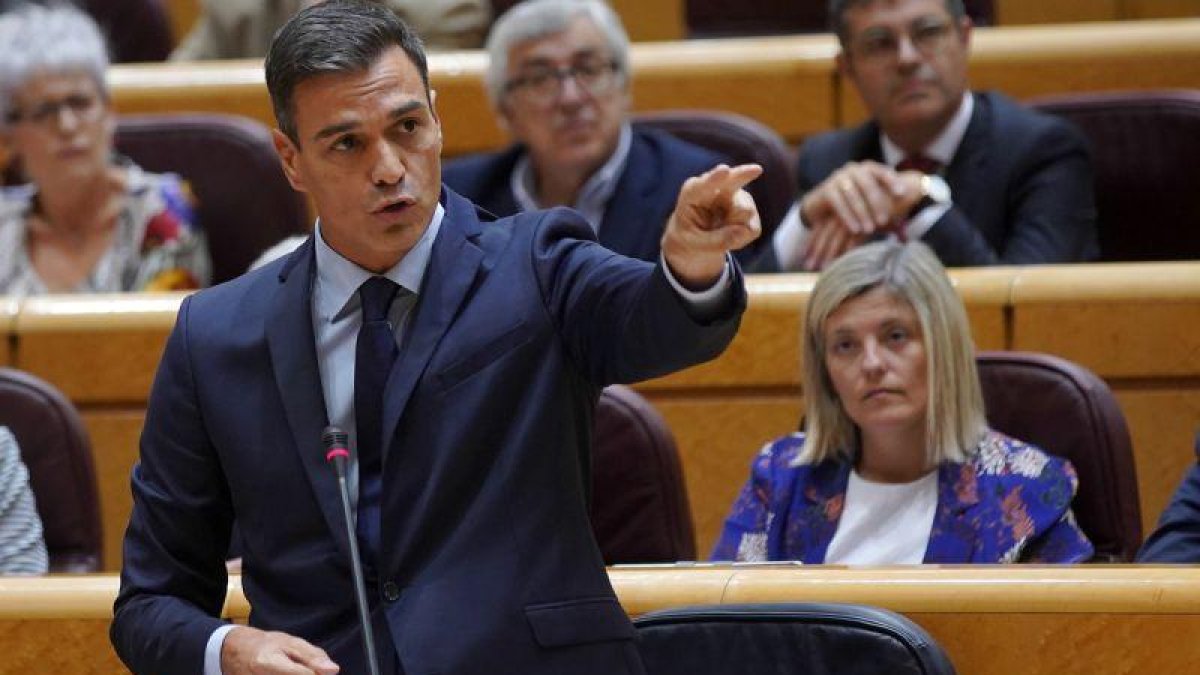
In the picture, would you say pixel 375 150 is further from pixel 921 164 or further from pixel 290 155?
pixel 921 164

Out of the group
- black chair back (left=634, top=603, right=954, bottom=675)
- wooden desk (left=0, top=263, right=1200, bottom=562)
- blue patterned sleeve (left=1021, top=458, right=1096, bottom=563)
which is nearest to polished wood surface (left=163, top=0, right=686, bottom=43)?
wooden desk (left=0, top=263, right=1200, bottom=562)

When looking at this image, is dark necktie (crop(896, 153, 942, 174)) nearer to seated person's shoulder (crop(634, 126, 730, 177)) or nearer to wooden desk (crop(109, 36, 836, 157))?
seated person's shoulder (crop(634, 126, 730, 177))

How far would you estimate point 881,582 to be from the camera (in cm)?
145

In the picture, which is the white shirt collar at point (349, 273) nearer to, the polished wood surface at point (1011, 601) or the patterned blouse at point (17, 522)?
the polished wood surface at point (1011, 601)

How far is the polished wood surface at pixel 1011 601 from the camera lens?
1389mm

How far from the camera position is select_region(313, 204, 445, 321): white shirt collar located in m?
1.18

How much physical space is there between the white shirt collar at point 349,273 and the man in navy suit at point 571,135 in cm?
109

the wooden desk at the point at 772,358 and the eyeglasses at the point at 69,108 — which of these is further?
the eyeglasses at the point at 69,108

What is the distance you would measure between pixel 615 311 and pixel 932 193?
1113 millimetres

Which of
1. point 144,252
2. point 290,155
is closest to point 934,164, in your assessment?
point 144,252

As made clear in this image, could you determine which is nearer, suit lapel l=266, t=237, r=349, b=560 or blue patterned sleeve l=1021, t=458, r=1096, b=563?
suit lapel l=266, t=237, r=349, b=560

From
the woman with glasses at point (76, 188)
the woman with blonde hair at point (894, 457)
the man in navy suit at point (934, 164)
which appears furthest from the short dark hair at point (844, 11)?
the woman with glasses at point (76, 188)

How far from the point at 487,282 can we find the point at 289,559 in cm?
18

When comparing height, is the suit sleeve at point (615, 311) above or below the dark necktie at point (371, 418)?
above
